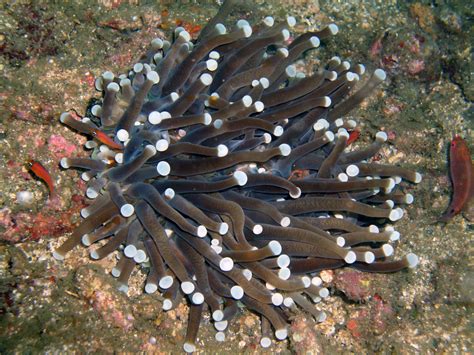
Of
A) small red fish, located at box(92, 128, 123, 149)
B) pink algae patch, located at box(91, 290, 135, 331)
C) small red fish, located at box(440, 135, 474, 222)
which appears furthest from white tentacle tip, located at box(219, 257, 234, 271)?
small red fish, located at box(440, 135, 474, 222)

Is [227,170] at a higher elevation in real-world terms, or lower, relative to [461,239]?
higher

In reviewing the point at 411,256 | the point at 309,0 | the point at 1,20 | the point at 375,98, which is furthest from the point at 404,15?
the point at 1,20

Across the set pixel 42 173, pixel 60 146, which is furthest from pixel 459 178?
pixel 42 173

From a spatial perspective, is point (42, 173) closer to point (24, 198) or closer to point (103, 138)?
point (24, 198)

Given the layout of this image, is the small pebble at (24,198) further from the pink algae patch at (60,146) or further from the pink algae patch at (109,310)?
the pink algae patch at (109,310)

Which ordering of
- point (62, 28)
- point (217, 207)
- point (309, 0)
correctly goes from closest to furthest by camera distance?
point (217, 207)
point (62, 28)
point (309, 0)

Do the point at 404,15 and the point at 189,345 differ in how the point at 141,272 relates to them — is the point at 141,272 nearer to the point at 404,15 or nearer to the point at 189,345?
the point at 189,345

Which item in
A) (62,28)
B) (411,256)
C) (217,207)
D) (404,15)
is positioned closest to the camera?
(217,207)
